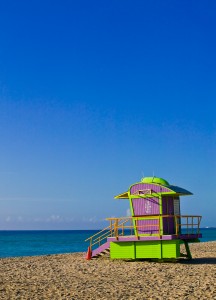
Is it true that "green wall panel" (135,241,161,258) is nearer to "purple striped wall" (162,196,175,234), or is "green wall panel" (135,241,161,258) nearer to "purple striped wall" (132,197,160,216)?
"purple striped wall" (162,196,175,234)

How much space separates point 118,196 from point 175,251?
430 centimetres

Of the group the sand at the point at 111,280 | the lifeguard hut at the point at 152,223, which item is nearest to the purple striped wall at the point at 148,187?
the lifeguard hut at the point at 152,223

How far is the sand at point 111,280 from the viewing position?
14.3 m

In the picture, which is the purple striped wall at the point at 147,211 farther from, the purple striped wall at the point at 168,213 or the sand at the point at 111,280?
the sand at the point at 111,280

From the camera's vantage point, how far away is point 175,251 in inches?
859

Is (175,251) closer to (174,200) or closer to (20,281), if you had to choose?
(174,200)

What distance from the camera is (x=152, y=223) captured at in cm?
2311

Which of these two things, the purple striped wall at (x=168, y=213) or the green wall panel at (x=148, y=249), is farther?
the purple striped wall at (x=168, y=213)

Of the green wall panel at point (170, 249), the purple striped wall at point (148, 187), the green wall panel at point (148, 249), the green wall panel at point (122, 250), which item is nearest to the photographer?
the green wall panel at point (170, 249)

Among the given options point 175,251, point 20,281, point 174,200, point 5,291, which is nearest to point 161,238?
point 175,251

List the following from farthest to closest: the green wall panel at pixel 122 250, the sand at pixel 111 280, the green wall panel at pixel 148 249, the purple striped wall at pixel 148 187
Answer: the green wall panel at pixel 122 250 < the purple striped wall at pixel 148 187 < the green wall panel at pixel 148 249 < the sand at pixel 111 280

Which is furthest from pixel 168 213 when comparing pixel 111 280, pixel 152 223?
pixel 111 280

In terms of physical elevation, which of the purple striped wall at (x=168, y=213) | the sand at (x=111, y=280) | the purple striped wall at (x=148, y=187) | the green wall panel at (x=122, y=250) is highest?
the purple striped wall at (x=148, y=187)

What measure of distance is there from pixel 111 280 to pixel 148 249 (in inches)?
228
